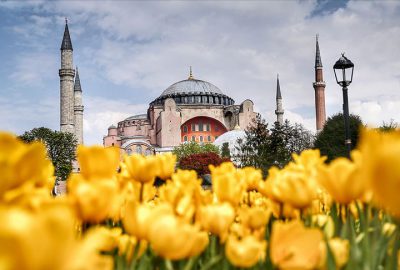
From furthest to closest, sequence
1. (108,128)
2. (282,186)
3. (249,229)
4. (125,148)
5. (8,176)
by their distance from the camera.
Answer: (108,128) < (125,148) < (249,229) < (282,186) < (8,176)

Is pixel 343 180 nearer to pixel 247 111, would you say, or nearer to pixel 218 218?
pixel 218 218

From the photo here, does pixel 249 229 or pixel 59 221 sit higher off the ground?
pixel 59 221

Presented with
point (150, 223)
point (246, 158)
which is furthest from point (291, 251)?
point (246, 158)

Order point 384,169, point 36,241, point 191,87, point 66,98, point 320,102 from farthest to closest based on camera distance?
point 191,87
point 320,102
point 66,98
point 384,169
point 36,241

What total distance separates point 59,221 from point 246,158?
27.2m

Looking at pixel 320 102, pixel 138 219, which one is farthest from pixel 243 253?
pixel 320 102

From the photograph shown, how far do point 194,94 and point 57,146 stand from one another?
2667 cm

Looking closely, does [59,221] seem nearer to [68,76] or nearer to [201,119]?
[68,76]

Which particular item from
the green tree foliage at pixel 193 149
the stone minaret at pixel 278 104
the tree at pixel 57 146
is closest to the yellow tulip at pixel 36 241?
the tree at pixel 57 146

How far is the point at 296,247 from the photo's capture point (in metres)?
0.86

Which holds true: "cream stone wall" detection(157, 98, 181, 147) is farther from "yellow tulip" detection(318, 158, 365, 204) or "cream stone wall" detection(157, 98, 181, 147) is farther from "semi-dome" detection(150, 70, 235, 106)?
"yellow tulip" detection(318, 158, 365, 204)

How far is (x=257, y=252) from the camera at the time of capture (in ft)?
3.09

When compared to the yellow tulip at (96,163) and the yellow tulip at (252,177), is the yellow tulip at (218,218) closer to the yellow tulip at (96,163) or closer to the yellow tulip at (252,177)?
the yellow tulip at (96,163)

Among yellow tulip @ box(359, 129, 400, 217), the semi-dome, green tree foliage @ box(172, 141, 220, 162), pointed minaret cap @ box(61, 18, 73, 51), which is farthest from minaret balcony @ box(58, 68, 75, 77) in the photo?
yellow tulip @ box(359, 129, 400, 217)
